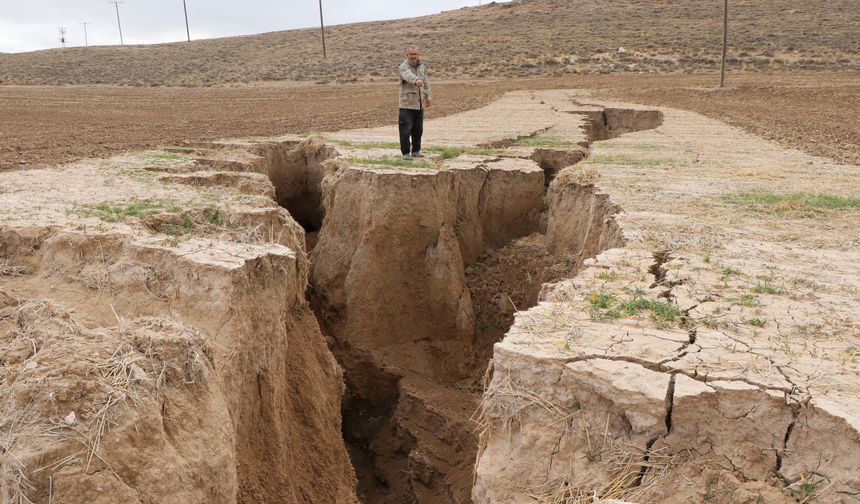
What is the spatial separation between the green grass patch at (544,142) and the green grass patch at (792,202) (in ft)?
13.0

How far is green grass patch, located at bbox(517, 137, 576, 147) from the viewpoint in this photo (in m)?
10.6

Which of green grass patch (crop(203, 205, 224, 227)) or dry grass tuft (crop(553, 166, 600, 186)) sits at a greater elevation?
green grass patch (crop(203, 205, 224, 227))

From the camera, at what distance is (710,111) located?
60.4 ft

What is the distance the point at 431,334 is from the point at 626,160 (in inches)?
140

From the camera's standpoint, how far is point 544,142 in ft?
35.6

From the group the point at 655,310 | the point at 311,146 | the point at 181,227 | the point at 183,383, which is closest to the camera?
the point at 183,383

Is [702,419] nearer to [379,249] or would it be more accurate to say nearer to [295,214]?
[379,249]

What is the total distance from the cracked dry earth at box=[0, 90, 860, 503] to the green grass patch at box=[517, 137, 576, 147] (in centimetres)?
171

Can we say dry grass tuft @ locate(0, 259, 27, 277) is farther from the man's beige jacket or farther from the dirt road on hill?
the man's beige jacket

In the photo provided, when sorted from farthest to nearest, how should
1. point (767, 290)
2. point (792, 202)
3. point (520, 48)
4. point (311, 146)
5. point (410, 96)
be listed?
point (520, 48)
point (311, 146)
point (410, 96)
point (792, 202)
point (767, 290)

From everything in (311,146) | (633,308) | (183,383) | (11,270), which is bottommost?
(183,383)

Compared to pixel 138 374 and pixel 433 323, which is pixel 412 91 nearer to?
pixel 433 323

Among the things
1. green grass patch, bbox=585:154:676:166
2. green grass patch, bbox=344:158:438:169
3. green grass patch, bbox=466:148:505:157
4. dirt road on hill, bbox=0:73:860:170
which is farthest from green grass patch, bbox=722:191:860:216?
dirt road on hill, bbox=0:73:860:170

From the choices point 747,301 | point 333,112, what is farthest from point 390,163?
point 333,112
